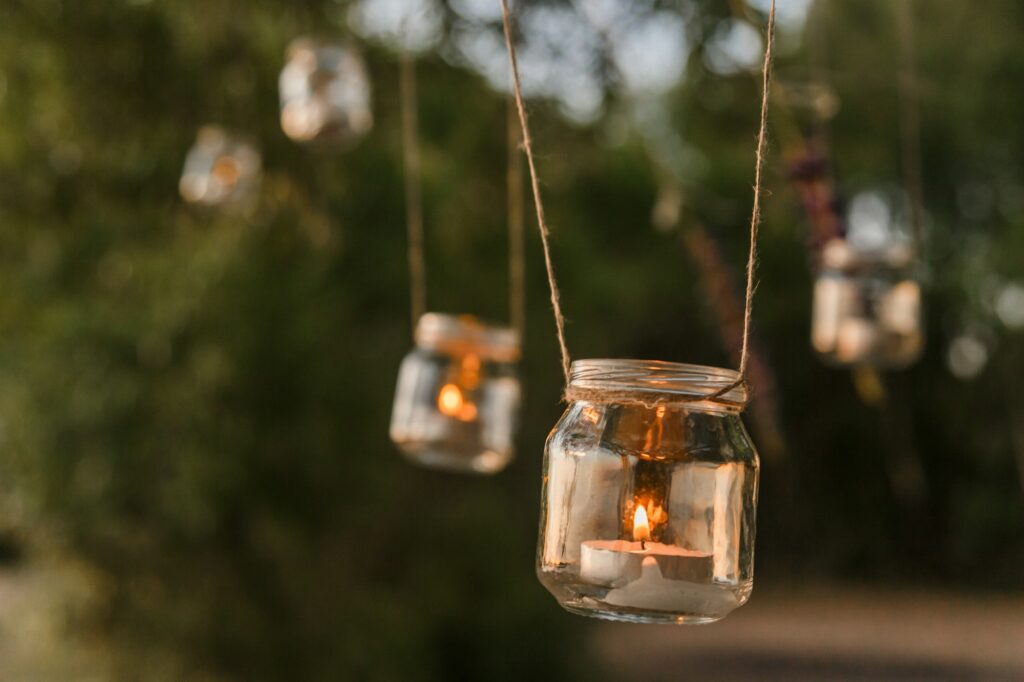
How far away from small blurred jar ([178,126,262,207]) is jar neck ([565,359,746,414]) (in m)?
1.93

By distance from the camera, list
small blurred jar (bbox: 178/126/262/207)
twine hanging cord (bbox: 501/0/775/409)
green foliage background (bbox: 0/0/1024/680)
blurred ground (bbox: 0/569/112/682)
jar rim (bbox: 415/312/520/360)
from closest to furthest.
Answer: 1. twine hanging cord (bbox: 501/0/775/409)
2. jar rim (bbox: 415/312/520/360)
3. small blurred jar (bbox: 178/126/262/207)
4. green foliage background (bbox: 0/0/1024/680)
5. blurred ground (bbox: 0/569/112/682)

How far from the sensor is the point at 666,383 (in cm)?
56

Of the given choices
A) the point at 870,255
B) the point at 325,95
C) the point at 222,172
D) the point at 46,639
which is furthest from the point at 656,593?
the point at 46,639

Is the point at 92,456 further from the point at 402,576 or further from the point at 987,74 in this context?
the point at 987,74

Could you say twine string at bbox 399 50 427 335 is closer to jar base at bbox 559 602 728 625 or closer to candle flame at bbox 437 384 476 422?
candle flame at bbox 437 384 476 422

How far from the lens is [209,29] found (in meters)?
2.66

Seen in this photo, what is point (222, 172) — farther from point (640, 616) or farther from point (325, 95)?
point (640, 616)

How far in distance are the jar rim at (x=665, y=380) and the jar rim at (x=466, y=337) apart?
59 centimetres

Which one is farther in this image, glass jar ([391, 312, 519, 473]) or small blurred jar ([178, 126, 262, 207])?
small blurred jar ([178, 126, 262, 207])

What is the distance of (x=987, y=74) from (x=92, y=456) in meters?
4.53

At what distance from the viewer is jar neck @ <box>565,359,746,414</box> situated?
562mm

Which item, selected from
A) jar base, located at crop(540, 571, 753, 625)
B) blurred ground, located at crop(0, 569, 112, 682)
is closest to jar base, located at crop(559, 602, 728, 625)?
jar base, located at crop(540, 571, 753, 625)

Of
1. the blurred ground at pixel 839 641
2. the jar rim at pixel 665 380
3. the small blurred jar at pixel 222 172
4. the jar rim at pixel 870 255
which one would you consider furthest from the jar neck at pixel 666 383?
the blurred ground at pixel 839 641

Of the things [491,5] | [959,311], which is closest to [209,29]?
[491,5]
